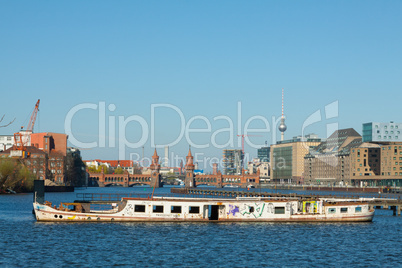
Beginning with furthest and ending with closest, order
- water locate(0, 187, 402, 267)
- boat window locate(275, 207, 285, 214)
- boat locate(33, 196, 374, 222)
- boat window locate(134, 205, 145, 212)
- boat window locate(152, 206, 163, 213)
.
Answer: boat window locate(275, 207, 285, 214) < boat window locate(152, 206, 163, 213) < boat window locate(134, 205, 145, 212) < boat locate(33, 196, 374, 222) < water locate(0, 187, 402, 267)

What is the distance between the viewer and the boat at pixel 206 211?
80.6m

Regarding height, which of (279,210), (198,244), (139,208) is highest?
(139,208)

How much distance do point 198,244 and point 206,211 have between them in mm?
19677

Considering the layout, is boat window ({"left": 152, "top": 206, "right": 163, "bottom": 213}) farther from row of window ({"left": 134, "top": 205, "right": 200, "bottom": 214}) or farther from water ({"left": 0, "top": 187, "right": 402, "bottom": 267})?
water ({"left": 0, "top": 187, "right": 402, "bottom": 267})

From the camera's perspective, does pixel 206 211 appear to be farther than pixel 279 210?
No

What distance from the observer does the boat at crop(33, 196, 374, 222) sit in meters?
80.6

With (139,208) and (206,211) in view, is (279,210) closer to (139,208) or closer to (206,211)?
(206,211)

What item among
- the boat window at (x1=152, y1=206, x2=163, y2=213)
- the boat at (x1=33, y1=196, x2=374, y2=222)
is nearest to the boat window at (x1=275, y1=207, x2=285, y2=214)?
the boat at (x1=33, y1=196, x2=374, y2=222)

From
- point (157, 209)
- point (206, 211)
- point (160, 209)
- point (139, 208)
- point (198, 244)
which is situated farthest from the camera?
point (206, 211)

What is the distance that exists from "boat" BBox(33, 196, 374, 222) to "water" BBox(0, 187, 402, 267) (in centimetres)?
116

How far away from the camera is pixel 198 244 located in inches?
2502

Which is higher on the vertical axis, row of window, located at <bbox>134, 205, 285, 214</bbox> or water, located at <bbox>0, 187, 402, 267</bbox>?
row of window, located at <bbox>134, 205, 285, 214</bbox>

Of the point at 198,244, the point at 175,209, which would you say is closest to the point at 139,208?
the point at 175,209

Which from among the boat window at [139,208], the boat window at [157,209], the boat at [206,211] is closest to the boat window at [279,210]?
the boat at [206,211]
